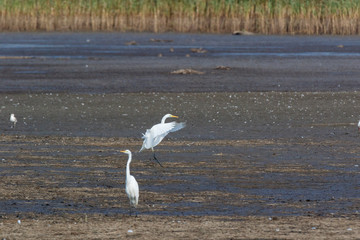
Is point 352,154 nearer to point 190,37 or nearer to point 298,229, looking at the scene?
point 298,229

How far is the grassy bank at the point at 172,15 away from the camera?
1634 inches

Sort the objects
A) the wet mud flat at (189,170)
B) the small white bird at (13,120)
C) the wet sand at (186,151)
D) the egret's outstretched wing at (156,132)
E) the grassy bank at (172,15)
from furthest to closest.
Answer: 1. the grassy bank at (172,15)
2. the small white bird at (13,120)
3. the egret's outstretched wing at (156,132)
4. the wet sand at (186,151)
5. the wet mud flat at (189,170)

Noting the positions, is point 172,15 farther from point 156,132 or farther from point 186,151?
point 156,132

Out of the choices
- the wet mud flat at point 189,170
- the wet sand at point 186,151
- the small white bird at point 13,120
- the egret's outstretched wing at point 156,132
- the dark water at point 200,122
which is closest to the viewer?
the wet mud flat at point 189,170

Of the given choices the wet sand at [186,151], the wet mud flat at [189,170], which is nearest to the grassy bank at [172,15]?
the wet sand at [186,151]

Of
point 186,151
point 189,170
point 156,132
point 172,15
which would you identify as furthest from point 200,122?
point 172,15

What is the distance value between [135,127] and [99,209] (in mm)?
6709

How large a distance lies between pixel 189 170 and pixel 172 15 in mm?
32455

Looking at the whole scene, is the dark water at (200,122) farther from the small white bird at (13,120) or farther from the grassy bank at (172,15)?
the grassy bank at (172,15)

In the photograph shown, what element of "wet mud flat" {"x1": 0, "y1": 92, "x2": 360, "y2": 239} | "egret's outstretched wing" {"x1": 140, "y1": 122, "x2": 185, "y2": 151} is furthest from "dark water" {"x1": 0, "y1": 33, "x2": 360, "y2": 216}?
"egret's outstretched wing" {"x1": 140, "y1": 122, "x2": 185, "y2": 151}

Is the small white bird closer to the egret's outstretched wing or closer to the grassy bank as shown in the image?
the egret's outstretched wing

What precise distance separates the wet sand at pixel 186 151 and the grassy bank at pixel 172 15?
13262mm

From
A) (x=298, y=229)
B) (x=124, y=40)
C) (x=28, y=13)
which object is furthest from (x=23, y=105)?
(x=28, y=13)

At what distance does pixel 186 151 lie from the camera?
13.4 m
